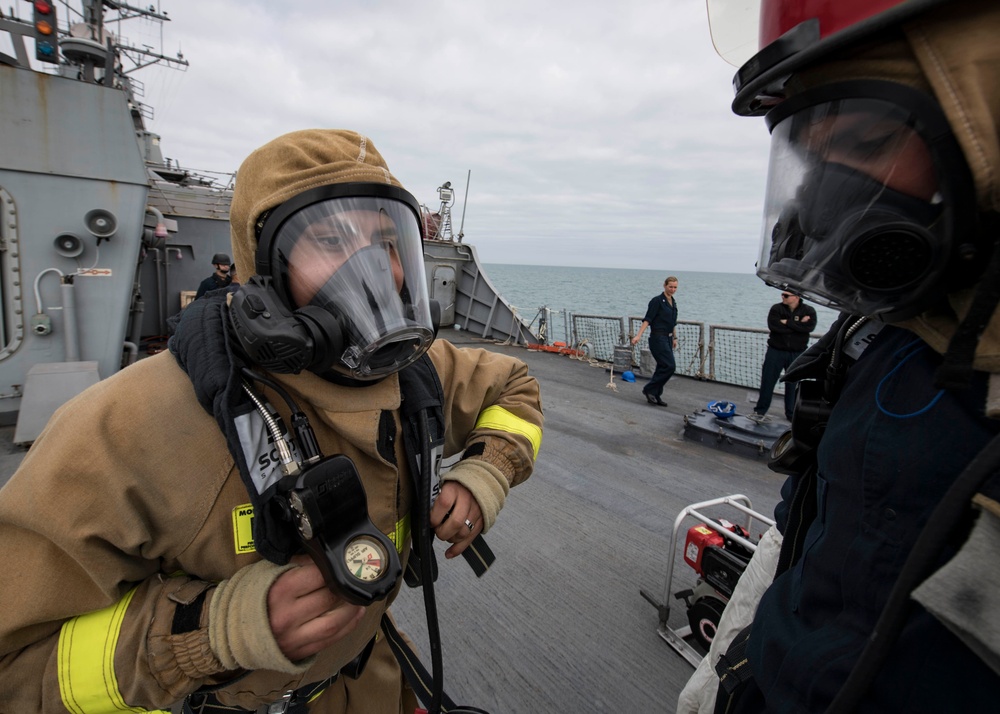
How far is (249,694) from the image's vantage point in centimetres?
117

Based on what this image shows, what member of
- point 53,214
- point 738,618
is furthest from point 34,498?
point 53,214

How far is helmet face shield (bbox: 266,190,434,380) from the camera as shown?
1109 mm

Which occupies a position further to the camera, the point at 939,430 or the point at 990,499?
the point at 939,430

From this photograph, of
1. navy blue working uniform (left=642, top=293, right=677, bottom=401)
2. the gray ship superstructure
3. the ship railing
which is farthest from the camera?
the ship railing

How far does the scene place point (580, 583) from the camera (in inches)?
122

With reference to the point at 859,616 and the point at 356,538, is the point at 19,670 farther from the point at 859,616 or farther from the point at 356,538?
the point at 859,616

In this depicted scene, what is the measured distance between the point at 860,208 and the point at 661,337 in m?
6.94

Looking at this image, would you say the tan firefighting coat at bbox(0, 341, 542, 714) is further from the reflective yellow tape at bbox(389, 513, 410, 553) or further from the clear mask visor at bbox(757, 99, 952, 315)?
the clear mask visor at bbox(757, 99, 952, 315)

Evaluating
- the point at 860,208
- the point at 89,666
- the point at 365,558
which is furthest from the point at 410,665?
the point at 860,208

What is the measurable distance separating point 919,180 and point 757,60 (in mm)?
413

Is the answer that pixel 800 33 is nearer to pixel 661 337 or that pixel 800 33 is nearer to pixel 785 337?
pixel 785 337

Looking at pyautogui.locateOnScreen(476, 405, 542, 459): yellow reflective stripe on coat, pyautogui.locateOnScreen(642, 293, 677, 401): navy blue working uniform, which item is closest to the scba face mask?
pyautogui.locateOnScreen(476, 405, 542, 459): yellow reflective stripe on coat

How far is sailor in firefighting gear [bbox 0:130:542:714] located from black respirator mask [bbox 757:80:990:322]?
2.98ft

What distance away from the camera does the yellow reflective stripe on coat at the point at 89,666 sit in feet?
2.83
